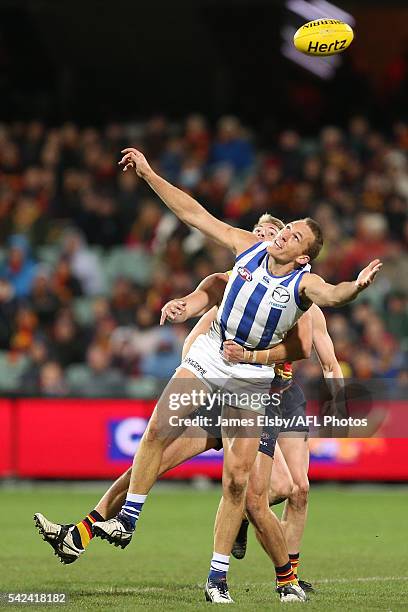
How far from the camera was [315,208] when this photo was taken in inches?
733

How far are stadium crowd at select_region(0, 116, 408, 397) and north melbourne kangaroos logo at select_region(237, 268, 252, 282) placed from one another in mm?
7892

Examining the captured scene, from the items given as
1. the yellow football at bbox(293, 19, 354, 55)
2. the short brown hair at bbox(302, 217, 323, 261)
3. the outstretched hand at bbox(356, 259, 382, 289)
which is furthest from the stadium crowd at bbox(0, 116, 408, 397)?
the outstretched hand at bbox(356, 259, 382, 289)

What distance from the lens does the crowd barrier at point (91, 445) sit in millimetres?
15828

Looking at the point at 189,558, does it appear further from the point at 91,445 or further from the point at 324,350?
the point at 91,445

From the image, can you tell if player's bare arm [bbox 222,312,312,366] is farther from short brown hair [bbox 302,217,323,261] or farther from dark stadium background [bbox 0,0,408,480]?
dark stadium background [bbox 0,0,408,480]

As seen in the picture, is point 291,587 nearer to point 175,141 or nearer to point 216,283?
point 216,283

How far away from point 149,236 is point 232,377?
36.2 feet

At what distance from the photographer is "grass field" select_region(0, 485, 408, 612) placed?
25.7ft

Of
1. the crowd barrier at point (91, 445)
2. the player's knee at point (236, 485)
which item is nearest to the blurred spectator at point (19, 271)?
the crowd barrier at point (91, 445)

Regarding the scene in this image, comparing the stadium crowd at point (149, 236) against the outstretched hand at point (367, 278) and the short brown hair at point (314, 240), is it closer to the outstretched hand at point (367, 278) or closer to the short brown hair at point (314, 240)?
the short brown hair at point (314, 240)

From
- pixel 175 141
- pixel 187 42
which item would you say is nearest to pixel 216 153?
pixel 175 141

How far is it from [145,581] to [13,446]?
24.1 feet

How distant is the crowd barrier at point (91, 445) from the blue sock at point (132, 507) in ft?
26.4

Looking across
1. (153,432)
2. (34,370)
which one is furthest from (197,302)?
(34,370)
